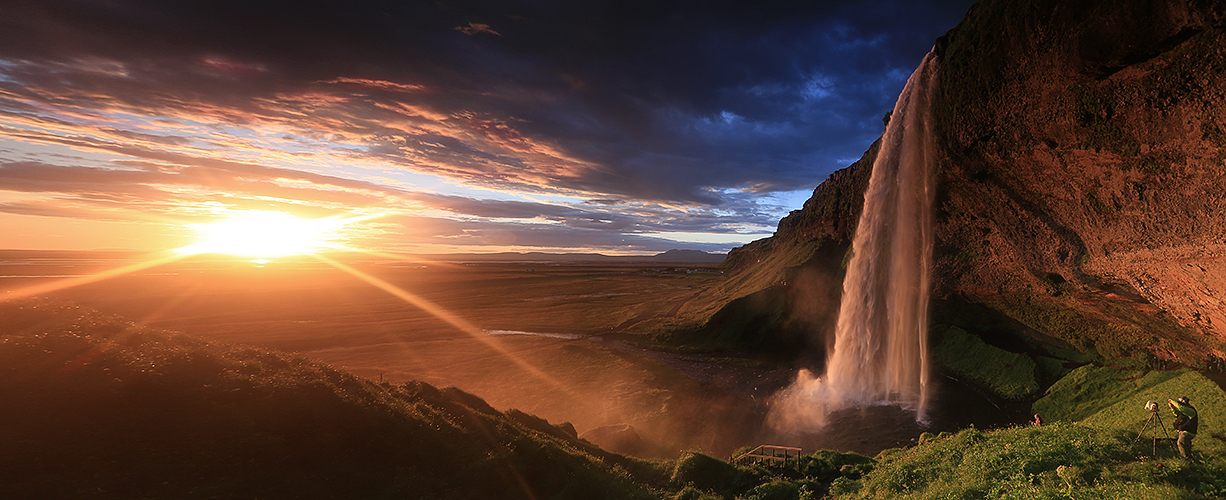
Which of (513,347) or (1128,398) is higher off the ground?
(1128,398)

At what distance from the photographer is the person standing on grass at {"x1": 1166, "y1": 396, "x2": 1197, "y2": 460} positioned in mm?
10830

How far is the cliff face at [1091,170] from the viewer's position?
15.4 meters

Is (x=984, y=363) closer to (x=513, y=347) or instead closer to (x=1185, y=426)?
(x=1185, y=426)

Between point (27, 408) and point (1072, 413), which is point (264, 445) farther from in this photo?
point (1072, 413)

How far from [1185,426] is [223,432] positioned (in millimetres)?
26040

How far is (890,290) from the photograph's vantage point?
37.3 m

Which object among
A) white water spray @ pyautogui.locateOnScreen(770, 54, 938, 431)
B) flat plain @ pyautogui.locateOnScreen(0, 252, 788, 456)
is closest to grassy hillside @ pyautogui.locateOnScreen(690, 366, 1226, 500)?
flat plain @ pyautogui.locateOnScreen(0, 252, 788, 456)

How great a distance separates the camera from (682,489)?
1552 cm

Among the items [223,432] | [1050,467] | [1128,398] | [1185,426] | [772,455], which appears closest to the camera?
[1050,467]

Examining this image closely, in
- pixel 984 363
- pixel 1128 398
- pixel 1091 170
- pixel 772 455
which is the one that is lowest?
pixel 772 455

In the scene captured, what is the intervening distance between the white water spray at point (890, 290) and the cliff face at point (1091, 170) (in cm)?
195

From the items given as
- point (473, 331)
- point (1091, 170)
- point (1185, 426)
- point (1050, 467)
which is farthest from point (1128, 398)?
point (473, 331)

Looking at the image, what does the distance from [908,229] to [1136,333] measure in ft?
46.5

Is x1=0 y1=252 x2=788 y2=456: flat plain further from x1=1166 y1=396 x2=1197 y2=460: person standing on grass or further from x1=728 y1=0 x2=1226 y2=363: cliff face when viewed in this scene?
x1=728 y1=0 x2=1226 y2=363: cliff face
